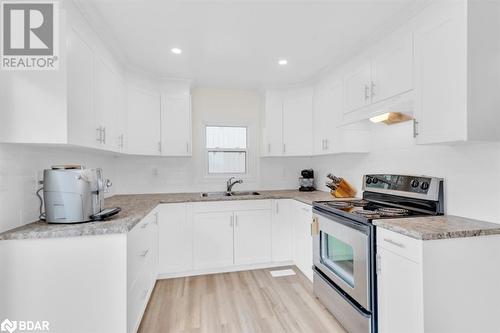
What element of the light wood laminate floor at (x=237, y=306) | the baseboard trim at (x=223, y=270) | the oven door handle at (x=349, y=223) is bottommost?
the light wood laminate floor at (x=237, y=306)

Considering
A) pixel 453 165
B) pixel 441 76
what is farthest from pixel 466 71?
pixel 453 165

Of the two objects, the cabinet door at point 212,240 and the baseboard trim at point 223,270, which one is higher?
the cabinet door at point 212,240

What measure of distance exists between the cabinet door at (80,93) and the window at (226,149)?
170 centimetres

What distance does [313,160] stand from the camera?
3.62 metres

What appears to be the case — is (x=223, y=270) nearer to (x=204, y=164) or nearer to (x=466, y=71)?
(x=204, y=164)

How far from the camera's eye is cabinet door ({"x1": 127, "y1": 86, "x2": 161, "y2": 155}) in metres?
2.75

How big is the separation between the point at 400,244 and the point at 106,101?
2.51 m

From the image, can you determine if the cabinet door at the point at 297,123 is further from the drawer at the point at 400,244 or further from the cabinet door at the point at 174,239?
the drawer at the point at 400,244

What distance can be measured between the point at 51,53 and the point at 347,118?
239 cm

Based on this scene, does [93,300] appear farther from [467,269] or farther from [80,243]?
[467,269]

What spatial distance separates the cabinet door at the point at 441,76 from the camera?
1352 mm

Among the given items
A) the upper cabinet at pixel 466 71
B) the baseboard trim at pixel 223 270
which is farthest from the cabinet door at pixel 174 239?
the upper cabinet at pixel 466 71

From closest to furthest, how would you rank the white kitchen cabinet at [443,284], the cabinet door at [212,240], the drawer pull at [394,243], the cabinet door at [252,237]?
1. the white kitchen cabinet at [443,284]
2. the drawer pull at [394,243]
3. the cabinet door at [212,240]
4. the cabinet door at [252,237]

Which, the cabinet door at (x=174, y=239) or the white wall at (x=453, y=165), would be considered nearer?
the white wall at (x=453, y=165)
